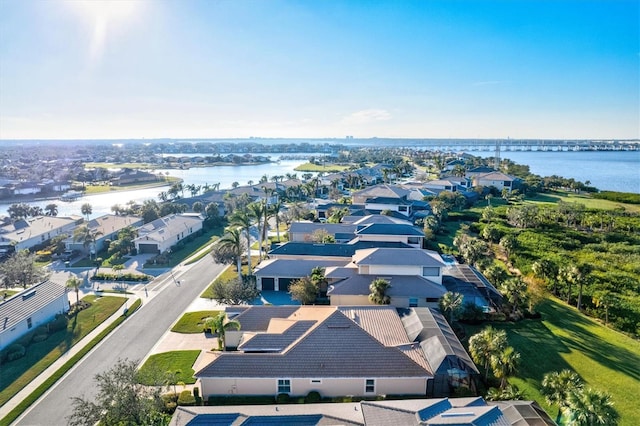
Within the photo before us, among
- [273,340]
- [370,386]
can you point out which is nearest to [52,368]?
[273,340]

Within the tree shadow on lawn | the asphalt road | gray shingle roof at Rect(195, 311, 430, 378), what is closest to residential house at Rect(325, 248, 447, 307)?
the tree shadow on lawn

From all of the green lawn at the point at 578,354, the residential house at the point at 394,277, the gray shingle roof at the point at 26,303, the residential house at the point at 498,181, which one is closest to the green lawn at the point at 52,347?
the gray shingle roof at the point at 26,303

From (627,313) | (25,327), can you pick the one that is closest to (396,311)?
(627,313)

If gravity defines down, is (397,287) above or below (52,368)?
above

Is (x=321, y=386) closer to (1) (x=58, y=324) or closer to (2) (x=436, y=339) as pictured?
(2) (x=436, y=339)

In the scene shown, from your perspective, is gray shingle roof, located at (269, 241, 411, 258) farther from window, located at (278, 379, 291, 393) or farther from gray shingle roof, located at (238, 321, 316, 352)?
window, located at (278, 379, 291, 393)

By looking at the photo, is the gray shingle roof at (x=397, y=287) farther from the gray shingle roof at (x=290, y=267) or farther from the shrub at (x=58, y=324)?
the shrub at (x=58, y=324)
